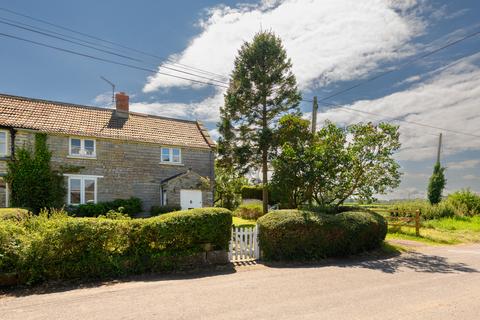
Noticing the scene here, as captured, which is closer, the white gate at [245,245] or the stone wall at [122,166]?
the white gate at [245,245]

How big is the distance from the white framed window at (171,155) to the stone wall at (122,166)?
33cm

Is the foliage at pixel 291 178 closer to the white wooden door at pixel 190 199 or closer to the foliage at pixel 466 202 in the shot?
the white wooden door at pixel 190 199

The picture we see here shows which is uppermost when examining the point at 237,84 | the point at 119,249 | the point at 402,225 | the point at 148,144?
the point at 237,84

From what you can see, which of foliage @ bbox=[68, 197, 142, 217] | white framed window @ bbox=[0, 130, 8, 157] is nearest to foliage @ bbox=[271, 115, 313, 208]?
foliage @ bbox=[68, 197, 142, 217]

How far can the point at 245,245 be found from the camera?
10531mm

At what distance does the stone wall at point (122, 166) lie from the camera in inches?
750

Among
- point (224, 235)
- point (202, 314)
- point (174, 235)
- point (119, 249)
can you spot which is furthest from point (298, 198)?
point (202, 314)

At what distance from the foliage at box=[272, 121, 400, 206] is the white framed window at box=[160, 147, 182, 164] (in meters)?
10.1

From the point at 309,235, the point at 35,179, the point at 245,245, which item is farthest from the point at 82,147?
the point at 309,235

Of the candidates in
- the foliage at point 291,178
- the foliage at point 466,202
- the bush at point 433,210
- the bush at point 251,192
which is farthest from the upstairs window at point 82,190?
the foliage at point 466,202

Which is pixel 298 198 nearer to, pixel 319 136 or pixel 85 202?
pixel 319 136

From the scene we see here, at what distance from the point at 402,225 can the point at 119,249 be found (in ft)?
54.6

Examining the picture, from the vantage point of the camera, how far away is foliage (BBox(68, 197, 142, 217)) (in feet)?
60.5

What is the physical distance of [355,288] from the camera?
730 centimetres
